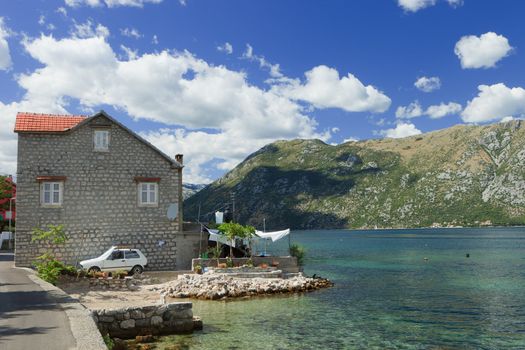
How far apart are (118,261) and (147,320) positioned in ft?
44.5

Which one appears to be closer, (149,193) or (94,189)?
(94,189)

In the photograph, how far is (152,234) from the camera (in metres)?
32.9

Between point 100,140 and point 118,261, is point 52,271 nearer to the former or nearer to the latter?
point 118,261

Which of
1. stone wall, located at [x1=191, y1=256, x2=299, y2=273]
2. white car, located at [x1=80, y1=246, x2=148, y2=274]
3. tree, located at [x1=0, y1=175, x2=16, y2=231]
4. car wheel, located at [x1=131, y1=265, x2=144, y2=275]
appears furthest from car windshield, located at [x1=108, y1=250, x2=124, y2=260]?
tree, located at [x1=0, y1=175, x2=16, y2=231]

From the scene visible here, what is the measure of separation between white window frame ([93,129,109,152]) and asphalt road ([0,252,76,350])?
13199mm

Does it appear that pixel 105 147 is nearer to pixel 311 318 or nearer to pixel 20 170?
pixel 20 170

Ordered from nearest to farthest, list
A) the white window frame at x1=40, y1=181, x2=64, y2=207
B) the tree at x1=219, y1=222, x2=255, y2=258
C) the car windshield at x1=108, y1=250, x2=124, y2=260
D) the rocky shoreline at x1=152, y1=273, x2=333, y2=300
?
the rocky shoreline at x1=152, y1=273, x2=333, y2=300, the car windshield at x1=108, y1=250, x2=124, y2=260, the white window frame at x1=40, y1=181, x2=64, y2=207, the tree at x1=219, y1=222, x2=255, y2=258

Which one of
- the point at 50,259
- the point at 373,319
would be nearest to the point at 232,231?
the point at 50,259

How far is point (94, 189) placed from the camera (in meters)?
32.1

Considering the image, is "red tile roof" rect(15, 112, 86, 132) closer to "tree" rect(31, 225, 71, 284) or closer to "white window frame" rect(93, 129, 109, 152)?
"white window frame" rect(93, 129, 109, 152)

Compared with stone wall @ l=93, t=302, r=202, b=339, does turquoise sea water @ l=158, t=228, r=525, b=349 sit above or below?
below

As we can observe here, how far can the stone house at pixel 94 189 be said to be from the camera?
31.1 metres

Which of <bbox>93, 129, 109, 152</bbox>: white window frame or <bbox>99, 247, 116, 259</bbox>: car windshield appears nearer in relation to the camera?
<bbox>99, 247, 116, 259</bbox>: car windshield

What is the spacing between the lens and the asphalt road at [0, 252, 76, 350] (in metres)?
11.2
